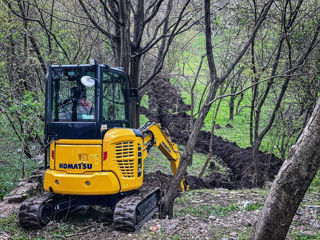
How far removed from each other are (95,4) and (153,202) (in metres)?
9.05

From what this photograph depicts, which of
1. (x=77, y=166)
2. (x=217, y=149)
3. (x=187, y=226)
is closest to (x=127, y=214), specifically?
(x=187, y=226)

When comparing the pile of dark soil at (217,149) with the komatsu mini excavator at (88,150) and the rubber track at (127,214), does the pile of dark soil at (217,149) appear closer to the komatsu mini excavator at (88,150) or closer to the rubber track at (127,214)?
the rubber track at (127,214)

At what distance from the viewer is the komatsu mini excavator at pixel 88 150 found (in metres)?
5.86

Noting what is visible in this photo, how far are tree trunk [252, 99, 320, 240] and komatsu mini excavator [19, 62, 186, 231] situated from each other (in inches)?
108

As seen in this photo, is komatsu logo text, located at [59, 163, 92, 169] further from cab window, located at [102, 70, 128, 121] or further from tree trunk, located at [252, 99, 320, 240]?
tree trunk, located at [252, 99, 320, 240]

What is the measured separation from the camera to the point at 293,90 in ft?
35.7

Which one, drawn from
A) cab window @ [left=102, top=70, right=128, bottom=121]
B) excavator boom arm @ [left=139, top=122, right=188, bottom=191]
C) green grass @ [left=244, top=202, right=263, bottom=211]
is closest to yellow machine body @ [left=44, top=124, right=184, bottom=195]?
cab window @ [left=102, top=70, right=128, bottom=121]

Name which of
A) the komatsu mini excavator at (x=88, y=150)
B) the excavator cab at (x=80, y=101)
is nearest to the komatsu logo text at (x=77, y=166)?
the komatsu mini excavator at (x=88, y=150)

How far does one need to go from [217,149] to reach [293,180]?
1514cm

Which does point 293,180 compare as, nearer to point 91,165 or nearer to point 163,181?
point 91,165

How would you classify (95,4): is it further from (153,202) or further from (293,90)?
(153,202)

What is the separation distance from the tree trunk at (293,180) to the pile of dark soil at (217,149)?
7.96m

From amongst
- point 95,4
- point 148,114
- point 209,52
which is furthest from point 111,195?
point 148,114

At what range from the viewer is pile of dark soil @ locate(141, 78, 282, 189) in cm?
1294
